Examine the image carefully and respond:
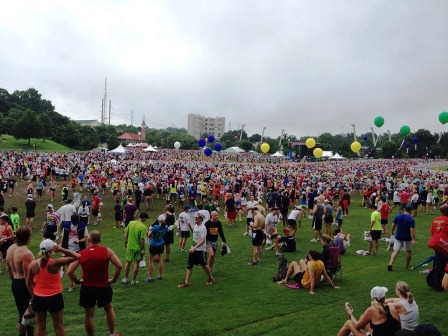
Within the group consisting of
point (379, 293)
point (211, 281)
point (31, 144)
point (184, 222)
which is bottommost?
point (211, 281)

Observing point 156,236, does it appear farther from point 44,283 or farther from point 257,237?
point 44,283

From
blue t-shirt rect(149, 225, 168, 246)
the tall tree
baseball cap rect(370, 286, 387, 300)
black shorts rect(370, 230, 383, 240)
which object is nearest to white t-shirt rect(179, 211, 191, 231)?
blue t-shirt rect(149, 225, 168, 246)

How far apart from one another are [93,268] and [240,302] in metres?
2.92

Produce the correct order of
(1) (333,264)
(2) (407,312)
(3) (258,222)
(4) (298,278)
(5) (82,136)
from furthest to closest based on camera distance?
(5) (82,136) → (3) (258,222) → (1) (333,264) → (4) (298,278) → (2) (407,312)

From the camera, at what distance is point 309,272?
25.6ft

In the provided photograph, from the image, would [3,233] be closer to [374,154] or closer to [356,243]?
[356,243]

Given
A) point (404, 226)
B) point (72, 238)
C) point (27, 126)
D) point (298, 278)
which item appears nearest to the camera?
point (298, 278)

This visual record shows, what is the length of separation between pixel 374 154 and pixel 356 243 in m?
71.0

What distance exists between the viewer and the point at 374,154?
3091 inches

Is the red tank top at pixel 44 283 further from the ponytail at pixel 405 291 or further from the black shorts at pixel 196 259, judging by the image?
the ponytail at pixel 405 291

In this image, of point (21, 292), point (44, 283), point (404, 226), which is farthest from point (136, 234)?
point (404, 226)

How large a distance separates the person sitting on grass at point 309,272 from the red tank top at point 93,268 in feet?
13.5

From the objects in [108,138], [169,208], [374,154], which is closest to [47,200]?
[169,208]

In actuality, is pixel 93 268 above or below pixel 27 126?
below
